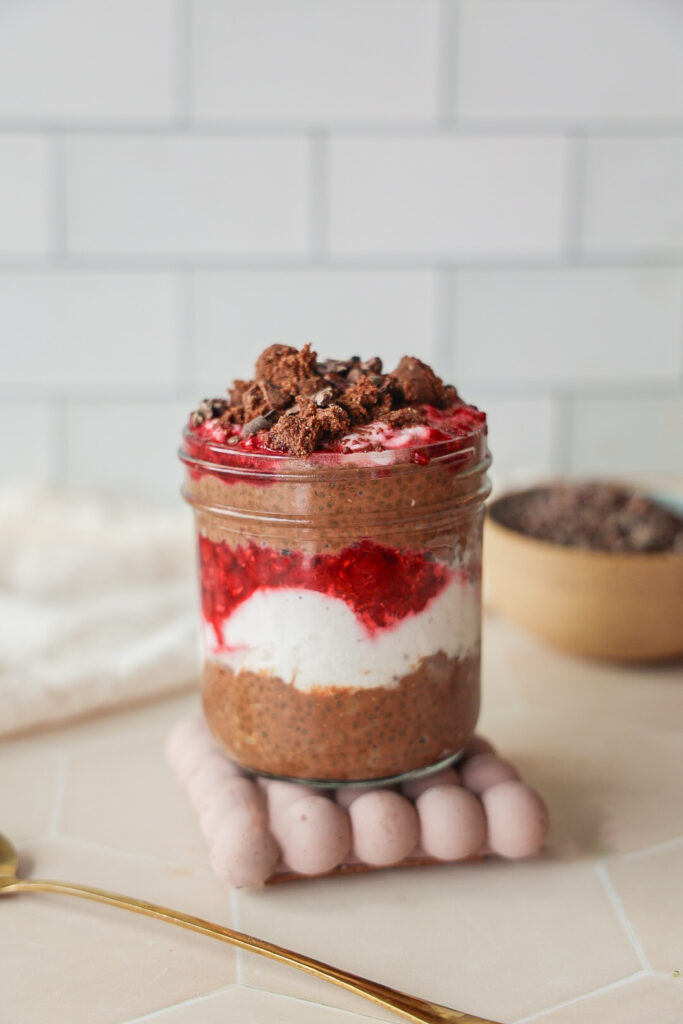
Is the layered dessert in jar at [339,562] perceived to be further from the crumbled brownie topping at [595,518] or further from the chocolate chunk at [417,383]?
the crumbled brownie topping at [595,518]

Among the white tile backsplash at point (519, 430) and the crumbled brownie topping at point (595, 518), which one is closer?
the crumbled brownie topping at point (595, 518)

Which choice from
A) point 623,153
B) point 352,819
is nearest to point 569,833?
point 352,819

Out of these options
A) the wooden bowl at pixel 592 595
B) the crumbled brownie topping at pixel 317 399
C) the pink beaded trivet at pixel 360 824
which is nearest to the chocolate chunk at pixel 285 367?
the crumbled brownie topping at pixel 317 399

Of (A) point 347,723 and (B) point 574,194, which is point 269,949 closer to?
(A) point 347,723

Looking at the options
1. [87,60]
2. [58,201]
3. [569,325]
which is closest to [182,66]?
[87,60]

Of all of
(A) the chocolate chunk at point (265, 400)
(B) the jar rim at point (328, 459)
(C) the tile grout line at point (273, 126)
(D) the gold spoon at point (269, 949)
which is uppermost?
(C) the tile grout line at point (273, 126)

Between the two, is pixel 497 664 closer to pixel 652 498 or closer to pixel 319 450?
pixel 652 498
